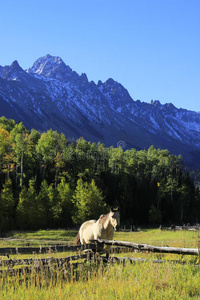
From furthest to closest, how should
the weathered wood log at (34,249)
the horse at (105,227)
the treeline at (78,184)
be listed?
the treeline at (78,184)
the horse at (105,227)
the weathered wood log at (34,249)

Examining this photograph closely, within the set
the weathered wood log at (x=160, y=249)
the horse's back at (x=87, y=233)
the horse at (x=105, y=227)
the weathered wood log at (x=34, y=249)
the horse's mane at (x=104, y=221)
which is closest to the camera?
the weathered wood log at (x=160, y=249)

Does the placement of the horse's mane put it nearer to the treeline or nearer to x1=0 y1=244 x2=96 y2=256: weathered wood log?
x1=0 y1=244 x2=96 y2=256: weathered wood log

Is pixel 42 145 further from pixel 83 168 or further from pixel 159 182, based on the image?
pixel 159 182

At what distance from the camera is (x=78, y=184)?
64.4m

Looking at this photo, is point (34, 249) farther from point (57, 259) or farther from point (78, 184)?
point (78, 184)

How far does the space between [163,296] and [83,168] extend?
75.9 metres

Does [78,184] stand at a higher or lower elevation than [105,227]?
higher

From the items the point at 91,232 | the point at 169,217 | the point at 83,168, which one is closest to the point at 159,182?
the point at 169,217

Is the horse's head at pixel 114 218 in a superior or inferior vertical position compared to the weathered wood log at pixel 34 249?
superior

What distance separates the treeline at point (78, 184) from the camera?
6010 cm

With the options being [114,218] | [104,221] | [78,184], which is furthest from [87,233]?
[78,184]

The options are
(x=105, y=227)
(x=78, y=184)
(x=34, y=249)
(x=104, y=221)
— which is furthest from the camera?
(x=78, y=184)

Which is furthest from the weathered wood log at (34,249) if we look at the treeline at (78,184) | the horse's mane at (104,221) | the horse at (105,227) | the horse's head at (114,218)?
the treeline at (78,184)

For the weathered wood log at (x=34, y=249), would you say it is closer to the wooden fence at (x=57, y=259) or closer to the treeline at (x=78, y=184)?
the wooden fence at (x=57, y=259)
